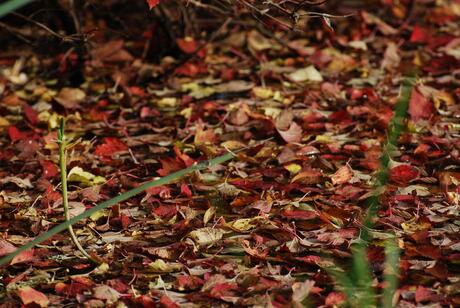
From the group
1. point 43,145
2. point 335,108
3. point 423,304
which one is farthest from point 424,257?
point 43,145

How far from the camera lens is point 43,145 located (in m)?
3.54

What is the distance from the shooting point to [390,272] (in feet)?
7.77

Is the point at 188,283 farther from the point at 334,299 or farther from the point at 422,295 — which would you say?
the point at 422,295

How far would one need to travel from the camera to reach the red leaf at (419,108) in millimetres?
3602

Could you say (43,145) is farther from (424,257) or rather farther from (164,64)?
(424,257)

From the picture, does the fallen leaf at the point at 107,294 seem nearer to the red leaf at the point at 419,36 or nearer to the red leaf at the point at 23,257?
the red leaf at the point at 23,257

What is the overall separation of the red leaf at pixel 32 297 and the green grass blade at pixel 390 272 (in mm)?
901

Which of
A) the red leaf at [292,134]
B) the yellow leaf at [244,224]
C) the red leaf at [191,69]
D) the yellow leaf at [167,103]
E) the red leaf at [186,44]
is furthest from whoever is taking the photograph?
the red leaf at [186,44]

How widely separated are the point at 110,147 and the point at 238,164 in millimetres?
536

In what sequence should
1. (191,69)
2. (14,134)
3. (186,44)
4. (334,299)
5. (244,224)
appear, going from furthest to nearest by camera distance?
(186,44) < (191,69) < (14,134) < (244,224) < (334,299)

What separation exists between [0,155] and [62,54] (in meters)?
1.11

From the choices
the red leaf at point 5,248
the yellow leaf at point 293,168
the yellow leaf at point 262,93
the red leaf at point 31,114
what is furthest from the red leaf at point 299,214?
the red leaf at point 31,114

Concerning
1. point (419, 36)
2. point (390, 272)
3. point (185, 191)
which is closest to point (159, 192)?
point (185, 191)

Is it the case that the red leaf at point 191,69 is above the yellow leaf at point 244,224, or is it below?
below
